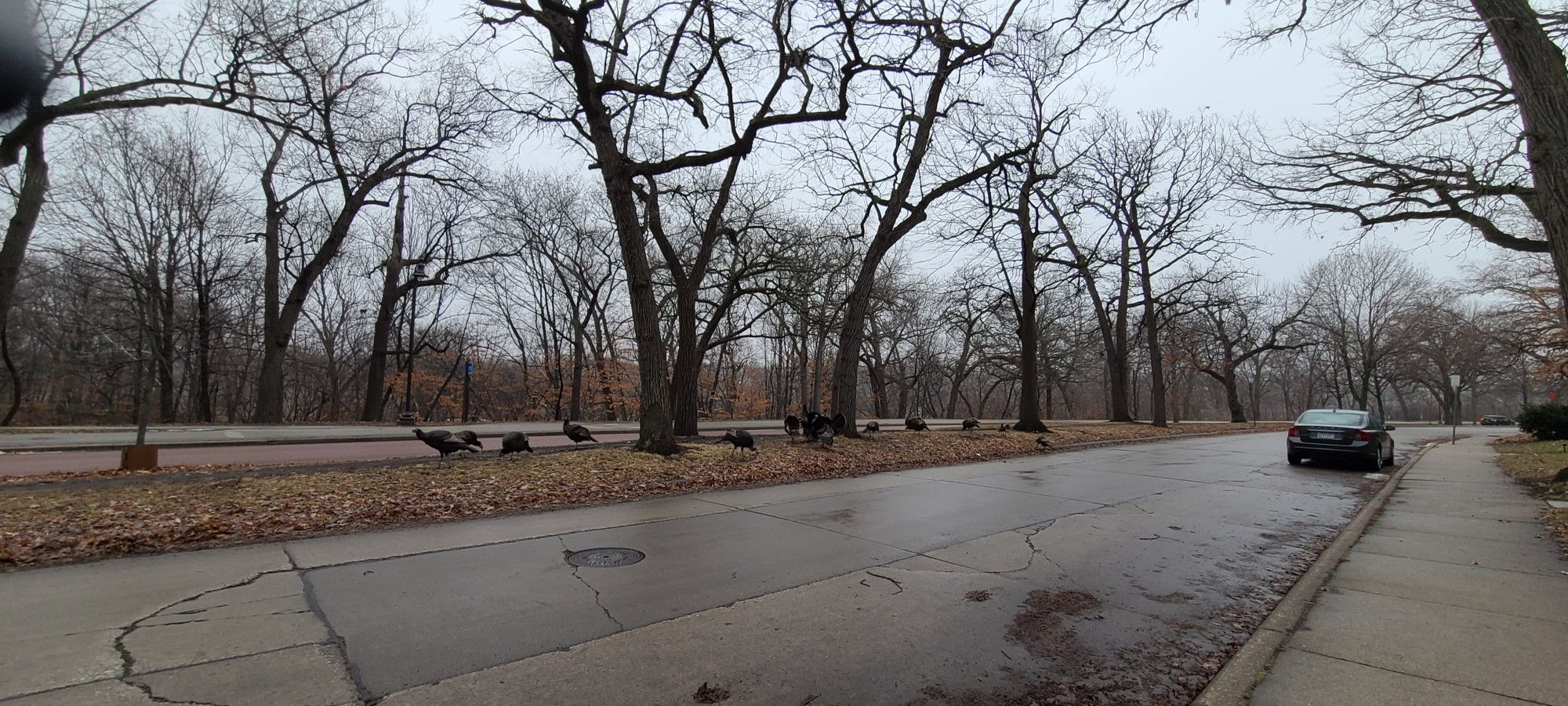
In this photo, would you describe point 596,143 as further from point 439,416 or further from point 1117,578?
point 439,416

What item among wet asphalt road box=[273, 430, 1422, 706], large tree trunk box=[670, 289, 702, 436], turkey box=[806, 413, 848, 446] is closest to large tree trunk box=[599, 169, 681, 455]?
turkey box=[806, 413, 848, 446]

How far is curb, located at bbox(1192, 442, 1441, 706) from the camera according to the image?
328 centimetres

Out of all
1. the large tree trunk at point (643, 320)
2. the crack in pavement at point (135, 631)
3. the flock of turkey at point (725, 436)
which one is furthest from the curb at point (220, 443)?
the crack in pavement at point (135, 631)

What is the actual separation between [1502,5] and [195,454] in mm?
21759

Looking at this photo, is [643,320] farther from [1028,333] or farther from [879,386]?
[879,386]

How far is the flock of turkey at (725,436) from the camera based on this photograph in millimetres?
10773

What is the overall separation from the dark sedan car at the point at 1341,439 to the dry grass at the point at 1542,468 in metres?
1.98

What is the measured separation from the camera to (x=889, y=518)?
25.2 feet

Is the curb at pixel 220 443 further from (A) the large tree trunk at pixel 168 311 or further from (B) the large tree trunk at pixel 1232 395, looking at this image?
(B) the large tree trunk at pixel 1232 395

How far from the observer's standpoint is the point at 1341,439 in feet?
46.1

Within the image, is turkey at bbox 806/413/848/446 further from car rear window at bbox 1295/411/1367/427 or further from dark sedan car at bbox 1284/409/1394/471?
car rear window at bbox 1295/411/1367/427

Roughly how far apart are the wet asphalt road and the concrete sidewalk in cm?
42

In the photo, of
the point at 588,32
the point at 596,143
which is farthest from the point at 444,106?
the point at 596,143

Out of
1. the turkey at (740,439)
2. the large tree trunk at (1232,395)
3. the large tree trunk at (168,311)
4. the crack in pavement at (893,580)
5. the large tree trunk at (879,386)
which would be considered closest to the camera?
the crack in pavement at (893,580)
